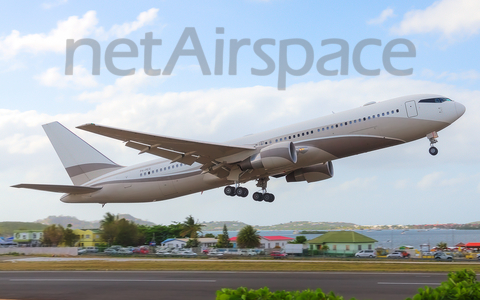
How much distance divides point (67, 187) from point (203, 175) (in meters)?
11.3

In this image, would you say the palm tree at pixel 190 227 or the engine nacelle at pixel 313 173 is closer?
the engine nacelle at pixel 313 173

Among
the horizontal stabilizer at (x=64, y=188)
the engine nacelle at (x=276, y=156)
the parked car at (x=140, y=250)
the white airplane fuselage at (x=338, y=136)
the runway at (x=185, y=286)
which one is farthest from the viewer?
the parked car at (x=140, y=250)

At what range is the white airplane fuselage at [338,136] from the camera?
25641 millimetres

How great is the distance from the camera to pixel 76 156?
37906mm

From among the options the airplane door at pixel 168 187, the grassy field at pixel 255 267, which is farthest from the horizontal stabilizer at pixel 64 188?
the airplane door at pixel 168 187

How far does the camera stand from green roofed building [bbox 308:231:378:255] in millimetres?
65375

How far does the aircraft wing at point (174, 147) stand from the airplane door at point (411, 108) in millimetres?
9792

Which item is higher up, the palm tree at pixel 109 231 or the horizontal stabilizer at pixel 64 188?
the horizontal stabilizer at pixel 64 188

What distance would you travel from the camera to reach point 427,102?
1014 inches

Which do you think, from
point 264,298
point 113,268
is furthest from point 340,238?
point 264,298

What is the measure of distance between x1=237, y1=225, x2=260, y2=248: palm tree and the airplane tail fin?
1219 inches

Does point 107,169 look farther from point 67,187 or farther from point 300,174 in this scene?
point 300,174

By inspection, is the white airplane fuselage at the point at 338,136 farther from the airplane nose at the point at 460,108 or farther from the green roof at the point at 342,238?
the green roof at the point at 342,238

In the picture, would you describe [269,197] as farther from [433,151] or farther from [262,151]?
[433,151]
